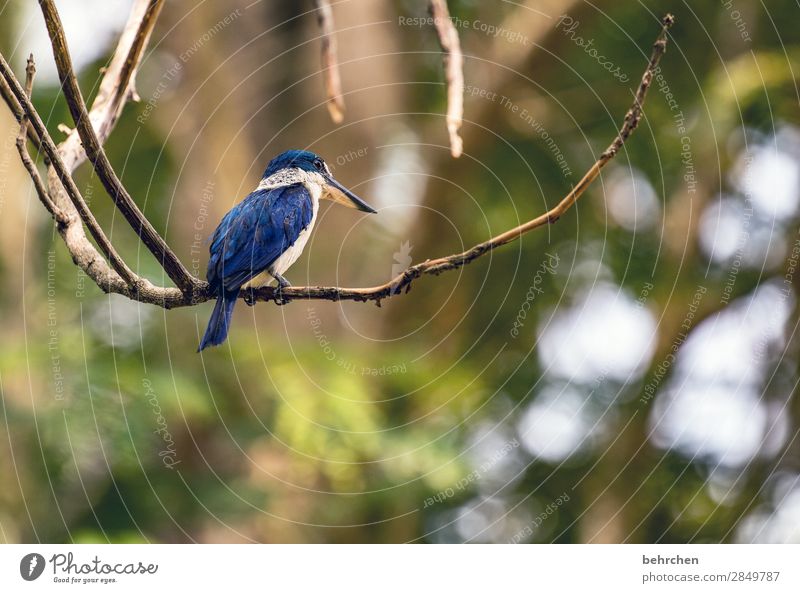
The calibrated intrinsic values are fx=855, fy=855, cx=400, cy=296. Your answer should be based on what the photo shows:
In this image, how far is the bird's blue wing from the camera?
2715mm

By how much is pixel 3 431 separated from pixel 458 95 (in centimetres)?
484

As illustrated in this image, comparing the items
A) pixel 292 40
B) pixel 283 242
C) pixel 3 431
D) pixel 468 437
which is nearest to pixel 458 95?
pixel 283 242

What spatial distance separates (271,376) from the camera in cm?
577

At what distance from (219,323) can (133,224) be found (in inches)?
21.9

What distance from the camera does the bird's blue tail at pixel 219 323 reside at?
246cm

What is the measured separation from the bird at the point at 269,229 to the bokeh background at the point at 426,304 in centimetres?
192

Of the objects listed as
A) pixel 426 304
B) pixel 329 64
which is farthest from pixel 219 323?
pixel 426 304

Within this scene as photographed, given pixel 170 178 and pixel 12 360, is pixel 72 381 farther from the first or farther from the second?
pixel 170 178

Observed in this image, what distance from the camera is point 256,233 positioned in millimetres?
3021

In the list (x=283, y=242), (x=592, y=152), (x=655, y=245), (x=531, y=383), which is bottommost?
(x=531, y=383)

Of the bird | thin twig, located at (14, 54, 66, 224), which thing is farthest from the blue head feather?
thin twig, located at (14, 54, 66, 224)

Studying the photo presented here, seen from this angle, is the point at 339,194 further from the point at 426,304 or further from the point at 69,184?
the point at 426,304

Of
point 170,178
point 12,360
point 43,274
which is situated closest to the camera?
point 12,360

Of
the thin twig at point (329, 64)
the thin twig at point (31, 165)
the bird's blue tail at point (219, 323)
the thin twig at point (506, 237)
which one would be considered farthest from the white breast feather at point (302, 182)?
the thin twig at point (506, 237)
